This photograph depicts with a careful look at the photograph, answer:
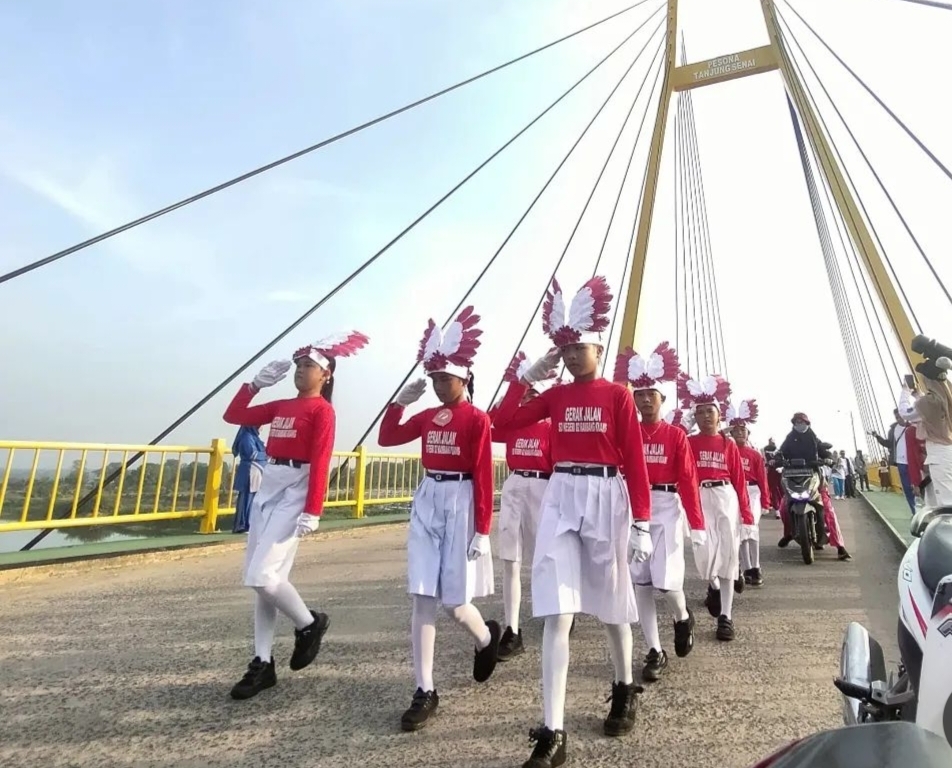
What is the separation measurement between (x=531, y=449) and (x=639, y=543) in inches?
81.5

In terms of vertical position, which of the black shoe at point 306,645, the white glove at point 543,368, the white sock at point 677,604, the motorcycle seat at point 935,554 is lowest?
the black shoe at point 306,645

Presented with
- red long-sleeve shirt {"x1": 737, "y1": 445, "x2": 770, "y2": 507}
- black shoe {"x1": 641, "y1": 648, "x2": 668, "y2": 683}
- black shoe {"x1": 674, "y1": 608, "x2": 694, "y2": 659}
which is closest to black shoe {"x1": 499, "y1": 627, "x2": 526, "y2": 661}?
black shoe {"x1": 641, "y1": 648, "x2": 668, "y2": 683}

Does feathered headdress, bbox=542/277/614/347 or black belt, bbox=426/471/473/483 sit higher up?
feathered headdress, bbox=542/277/614/347

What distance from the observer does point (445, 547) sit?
3.31 m

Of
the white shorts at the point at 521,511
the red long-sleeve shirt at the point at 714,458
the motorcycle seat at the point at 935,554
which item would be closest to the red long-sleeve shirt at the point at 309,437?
the white shorts at the point at 521,511

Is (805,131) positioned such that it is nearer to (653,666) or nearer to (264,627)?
(653,666)

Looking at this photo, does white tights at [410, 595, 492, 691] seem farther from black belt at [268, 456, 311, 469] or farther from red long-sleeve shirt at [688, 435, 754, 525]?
red long-sleeve shirt at [688, 435, 754, 525]

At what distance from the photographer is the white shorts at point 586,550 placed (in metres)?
2.86

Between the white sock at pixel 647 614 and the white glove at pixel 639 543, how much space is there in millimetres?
996

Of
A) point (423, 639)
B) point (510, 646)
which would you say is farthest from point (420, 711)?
point (510, 646)

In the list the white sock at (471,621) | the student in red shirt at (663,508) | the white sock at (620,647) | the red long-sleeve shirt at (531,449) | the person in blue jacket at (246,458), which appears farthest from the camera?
the person in blue jacket at (246,458)

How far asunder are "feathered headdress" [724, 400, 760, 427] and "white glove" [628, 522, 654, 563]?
4.63 meters

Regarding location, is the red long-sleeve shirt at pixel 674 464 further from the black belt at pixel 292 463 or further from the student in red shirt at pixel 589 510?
the black belt at pixel 292 463

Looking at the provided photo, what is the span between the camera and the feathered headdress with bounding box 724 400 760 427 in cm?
752
